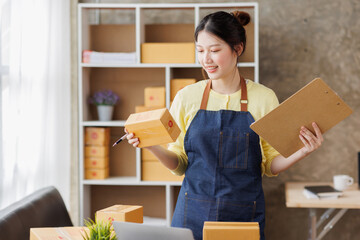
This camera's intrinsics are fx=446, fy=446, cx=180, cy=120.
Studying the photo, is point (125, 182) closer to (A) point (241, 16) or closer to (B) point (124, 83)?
(B) point (124, 83)

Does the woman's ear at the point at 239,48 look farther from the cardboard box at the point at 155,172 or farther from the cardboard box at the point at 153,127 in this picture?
the cardboard box at the point at 155,172

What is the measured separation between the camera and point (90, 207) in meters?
3.63

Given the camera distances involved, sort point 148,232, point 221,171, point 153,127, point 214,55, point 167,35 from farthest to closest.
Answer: point 167,35 < point 221,171 < point 214,55 < point 153,127 < point 148,232

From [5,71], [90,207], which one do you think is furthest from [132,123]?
[90,207]

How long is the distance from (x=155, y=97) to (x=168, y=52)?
0.35m

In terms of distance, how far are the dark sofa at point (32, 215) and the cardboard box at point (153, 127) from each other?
0.75 m

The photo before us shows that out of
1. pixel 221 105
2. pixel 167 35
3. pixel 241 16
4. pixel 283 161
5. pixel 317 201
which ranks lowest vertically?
pixel 317 201

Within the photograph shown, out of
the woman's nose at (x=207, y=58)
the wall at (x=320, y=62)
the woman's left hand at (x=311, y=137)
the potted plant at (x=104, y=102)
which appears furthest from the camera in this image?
the wall at (x=320, y=62)

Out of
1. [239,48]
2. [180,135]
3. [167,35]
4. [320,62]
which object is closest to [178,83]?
[167,35]

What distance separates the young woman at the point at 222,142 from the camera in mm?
1730

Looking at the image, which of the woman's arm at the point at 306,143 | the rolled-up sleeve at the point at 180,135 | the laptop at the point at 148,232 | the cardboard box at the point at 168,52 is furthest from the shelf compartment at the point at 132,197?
the laptop at the point at 148,232

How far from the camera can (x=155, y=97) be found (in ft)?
10.8

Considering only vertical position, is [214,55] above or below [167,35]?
below

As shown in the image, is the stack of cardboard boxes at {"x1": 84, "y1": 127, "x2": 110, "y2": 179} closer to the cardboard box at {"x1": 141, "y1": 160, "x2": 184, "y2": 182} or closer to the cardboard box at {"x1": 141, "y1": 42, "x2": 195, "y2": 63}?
the cardboard box at {"x1": 141, "y1": 160, "x2": 184, "y2": 182}
